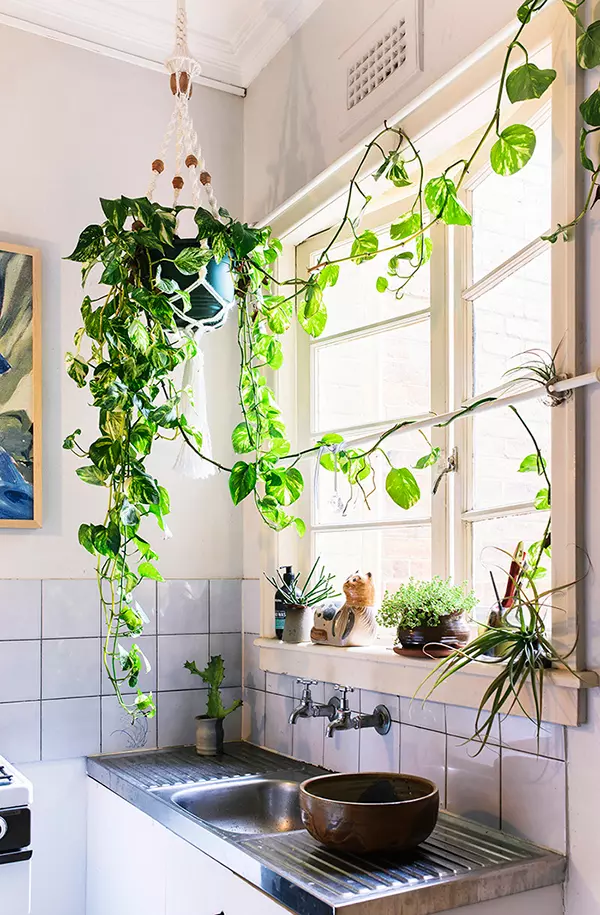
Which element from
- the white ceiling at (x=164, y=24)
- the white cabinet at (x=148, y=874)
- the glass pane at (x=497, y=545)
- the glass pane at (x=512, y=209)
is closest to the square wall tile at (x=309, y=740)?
the white cabinet at (x=148, y=874)

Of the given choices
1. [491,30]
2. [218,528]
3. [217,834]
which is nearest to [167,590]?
[218,528]

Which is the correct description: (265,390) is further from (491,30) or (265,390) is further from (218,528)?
(491,30)

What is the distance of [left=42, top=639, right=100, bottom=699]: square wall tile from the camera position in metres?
2.45

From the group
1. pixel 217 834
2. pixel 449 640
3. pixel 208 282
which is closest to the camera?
pixel 217 834

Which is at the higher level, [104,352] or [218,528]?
[104,352]

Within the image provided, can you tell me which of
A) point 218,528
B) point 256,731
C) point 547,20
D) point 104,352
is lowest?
point 256,731

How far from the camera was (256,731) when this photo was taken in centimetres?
269

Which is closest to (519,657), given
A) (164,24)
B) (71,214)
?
(71,214)

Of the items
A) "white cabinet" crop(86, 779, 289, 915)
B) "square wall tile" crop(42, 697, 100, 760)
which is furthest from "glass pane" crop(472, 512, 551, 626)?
"square wall tile" crop(42, 697, 100, 760)

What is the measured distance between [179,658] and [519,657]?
4.32 feet

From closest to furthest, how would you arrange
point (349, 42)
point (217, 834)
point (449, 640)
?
point (217, 834), point (449, 640), point (349, 42)

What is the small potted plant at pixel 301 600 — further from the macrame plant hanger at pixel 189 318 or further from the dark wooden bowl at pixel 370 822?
the dark wooden bowl at pixel 370 822

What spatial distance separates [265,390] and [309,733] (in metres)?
0.91

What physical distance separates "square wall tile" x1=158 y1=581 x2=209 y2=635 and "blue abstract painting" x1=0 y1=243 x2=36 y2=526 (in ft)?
1.52
